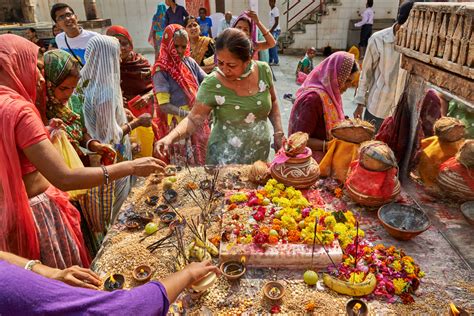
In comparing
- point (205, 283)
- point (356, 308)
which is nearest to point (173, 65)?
point (205, 283)

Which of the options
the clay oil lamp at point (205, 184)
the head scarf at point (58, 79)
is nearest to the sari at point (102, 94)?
the head scarf at point (58, 79)

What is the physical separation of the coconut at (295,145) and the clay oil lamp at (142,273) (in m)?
1.30

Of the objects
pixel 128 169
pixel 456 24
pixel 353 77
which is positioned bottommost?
pixel 128 169

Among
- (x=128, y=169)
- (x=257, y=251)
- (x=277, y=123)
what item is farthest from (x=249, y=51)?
(x=257, y=251)

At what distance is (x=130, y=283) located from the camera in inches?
77.9

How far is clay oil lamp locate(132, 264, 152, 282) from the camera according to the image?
1.97 meters

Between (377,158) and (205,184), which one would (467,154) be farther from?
(205,184)

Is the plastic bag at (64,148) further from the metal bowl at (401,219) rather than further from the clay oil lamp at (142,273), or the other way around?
the metal bowl at (401,219)

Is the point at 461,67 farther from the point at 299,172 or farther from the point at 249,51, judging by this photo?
the point at 249,51

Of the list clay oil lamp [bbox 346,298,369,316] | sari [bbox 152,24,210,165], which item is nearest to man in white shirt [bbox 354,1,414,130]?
sari [bbox 152,24,210,165]

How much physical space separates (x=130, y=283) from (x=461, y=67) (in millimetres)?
2366

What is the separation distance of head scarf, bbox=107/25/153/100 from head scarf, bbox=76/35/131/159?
123 cm

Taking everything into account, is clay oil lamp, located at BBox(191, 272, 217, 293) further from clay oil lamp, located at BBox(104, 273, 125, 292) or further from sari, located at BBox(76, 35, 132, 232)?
sari, located at BBox(76, 35, 132, 232)

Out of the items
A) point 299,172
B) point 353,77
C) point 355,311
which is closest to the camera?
point 355,311
